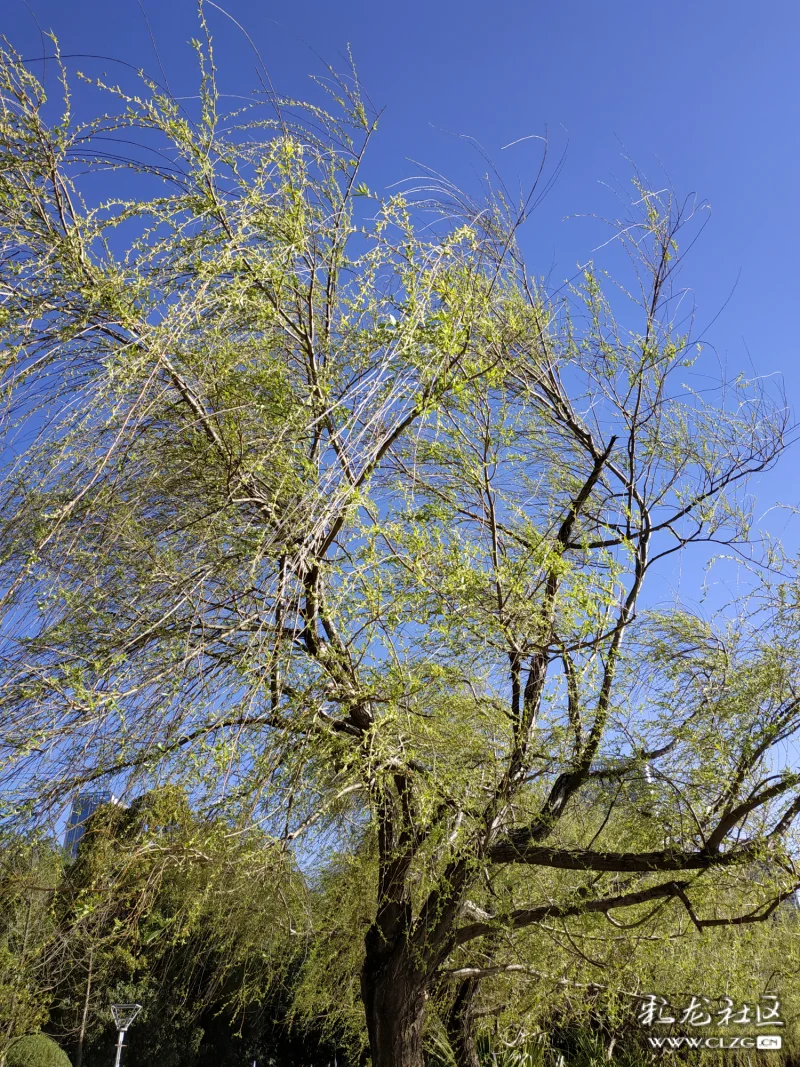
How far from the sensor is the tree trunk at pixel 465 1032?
19.9 ft

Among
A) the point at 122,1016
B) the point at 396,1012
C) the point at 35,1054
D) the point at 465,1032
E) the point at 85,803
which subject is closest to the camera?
the point at 85,803

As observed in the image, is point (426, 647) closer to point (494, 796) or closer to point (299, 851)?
point (494, 796)

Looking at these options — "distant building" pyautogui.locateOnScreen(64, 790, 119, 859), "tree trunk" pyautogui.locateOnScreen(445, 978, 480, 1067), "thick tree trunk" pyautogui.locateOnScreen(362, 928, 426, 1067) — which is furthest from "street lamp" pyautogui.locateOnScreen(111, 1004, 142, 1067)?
"distant building" pyautogui.locateOnScreen(64, 790, 119, 859)

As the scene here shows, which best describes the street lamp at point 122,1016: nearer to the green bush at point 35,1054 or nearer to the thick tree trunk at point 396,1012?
the green bush at point 35,1054

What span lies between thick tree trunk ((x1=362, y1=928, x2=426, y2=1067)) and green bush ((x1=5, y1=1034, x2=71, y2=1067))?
684 cm

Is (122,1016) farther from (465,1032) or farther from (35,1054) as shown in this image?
(465,1032)

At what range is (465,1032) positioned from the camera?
6066 millimetres

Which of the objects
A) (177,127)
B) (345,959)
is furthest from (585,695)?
(345,959)

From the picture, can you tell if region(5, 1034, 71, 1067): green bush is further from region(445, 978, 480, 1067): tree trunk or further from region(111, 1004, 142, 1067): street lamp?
region(445, 978, 480, 1067): tree trunk

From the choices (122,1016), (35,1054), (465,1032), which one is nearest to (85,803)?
(465,1032)

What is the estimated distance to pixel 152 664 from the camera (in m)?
2.52

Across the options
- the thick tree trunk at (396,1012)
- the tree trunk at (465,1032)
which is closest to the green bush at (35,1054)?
the tree trunk at (465,1032)

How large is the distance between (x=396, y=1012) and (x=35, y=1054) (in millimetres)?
7477

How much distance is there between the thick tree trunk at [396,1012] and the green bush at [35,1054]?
6840mm
